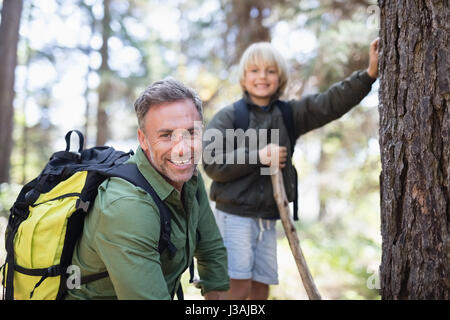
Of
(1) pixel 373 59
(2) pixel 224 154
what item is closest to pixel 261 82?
(2) pixel 224 154

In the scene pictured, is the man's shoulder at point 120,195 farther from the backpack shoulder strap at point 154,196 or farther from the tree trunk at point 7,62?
the tree trunk at point 7,62

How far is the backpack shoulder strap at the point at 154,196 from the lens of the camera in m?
1.88

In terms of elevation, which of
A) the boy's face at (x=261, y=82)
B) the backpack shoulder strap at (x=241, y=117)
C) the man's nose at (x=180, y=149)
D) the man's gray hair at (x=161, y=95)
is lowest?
the man's nose at (x=180, y=149)

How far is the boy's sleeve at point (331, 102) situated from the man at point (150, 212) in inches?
53.9

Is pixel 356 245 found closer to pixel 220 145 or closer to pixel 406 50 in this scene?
pixel 220 145

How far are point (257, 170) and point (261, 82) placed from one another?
818mm

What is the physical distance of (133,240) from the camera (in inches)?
66.8

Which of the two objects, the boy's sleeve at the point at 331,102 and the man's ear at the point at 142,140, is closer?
the man's ear at the point at 142,140

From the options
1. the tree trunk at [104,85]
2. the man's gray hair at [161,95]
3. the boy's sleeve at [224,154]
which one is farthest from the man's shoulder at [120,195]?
the tree trunk at [104,85]

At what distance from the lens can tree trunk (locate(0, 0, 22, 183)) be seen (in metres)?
8.69

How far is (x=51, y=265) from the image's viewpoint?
184cm

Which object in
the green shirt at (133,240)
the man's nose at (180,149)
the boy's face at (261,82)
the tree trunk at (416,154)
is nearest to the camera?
the green shirt at (133,240)

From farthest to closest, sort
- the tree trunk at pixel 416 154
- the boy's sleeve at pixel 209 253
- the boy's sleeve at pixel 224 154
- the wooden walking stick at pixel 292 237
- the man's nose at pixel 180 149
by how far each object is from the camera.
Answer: the boy's sleeve at pixel 224 154 → the wooden walking stick at pixel 292 237 → the boy's sleeve at pixel 209 253 → the man's nose at pixel 180 149 → the tree trunk at pixel 416 154
